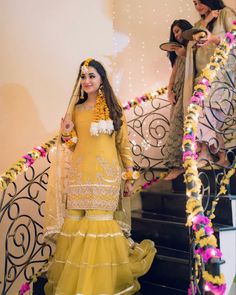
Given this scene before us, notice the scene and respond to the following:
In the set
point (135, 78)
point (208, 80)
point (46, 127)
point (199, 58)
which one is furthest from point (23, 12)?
point (208, 80)

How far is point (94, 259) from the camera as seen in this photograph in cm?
244

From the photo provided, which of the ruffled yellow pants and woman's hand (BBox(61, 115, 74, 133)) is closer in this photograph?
the ruffled yellow pants

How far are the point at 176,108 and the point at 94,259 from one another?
1836 mm

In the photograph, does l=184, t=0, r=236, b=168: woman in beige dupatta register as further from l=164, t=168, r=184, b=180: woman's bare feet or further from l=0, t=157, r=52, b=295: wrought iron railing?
l=0, t=157, r=52, b=295: wrought iron railing

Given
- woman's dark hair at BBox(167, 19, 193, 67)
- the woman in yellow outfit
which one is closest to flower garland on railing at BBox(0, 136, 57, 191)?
the woman in yellow outfit

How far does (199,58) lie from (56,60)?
166 centimetres

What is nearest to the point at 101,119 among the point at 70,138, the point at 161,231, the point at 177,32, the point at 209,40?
the point at 70,138

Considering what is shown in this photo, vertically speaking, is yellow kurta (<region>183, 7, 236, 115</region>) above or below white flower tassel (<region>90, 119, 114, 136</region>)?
above

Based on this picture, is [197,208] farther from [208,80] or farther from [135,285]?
[208,80]

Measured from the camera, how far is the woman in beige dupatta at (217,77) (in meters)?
3.31

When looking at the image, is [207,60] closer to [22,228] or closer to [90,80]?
[90,80]

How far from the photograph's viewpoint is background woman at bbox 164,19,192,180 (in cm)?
359

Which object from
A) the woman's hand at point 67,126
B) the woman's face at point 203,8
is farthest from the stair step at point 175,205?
the woman's face at point 203,8

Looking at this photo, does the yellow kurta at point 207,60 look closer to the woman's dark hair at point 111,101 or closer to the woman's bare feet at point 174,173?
the woman's bare feet at point 174,173
